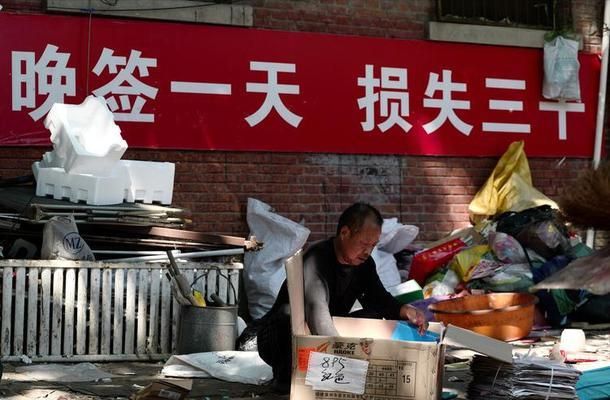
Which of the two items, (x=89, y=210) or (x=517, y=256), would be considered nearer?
(x=89, y=210)

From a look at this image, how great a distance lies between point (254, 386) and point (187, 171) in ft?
11.0

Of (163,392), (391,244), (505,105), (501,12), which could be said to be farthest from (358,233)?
(501,12)

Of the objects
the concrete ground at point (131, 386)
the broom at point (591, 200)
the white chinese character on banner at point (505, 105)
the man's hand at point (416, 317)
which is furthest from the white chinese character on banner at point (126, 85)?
the broom at point (591, 200)

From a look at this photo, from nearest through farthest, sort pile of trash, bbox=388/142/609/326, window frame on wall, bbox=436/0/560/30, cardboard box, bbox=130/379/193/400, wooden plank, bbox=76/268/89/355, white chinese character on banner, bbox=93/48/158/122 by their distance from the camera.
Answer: cardboard box, bbox=130/379/193/400, wooden plank, bbox=76/268/89/355, white chinese character on banner, bbox=93/48/158/122, pile of trash, bbox=388/142/609/326, window frame on wall, bbox=436/0/560/30

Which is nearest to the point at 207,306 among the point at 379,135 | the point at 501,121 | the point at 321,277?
the point at 321,277

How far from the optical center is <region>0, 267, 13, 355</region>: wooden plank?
Result: 759 centimetres

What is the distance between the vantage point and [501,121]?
10.8m

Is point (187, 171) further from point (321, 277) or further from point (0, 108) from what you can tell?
point (321, 277)

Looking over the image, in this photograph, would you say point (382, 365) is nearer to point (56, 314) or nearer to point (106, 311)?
point (106, 311)

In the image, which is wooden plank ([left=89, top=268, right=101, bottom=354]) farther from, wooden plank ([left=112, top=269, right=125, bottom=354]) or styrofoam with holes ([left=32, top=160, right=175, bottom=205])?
styrofoam with holes ([left=32, top=160, right=175, bottom=205])

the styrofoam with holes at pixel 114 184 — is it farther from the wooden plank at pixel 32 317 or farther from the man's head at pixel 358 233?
the man's head at pixel 358 233

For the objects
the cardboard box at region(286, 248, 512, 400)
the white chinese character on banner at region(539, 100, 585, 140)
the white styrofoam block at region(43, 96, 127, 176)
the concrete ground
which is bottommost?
the concrete ground

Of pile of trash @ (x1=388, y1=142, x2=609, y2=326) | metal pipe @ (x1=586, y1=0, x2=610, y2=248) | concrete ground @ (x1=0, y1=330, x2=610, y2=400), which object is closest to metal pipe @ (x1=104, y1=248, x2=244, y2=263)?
concrete ground @ (x1=0, y1=330, x2=610, y2=400)

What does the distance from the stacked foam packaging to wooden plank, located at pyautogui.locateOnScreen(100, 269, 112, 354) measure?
594mm
